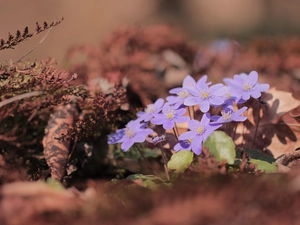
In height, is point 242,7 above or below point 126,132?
below

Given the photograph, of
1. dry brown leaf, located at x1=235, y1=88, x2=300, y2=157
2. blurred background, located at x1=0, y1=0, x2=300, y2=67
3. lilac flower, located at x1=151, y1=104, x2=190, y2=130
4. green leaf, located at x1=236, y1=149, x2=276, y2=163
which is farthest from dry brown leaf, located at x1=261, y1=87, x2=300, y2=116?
blurred background, located at x1=0, y1=0, x2=300, y2=67

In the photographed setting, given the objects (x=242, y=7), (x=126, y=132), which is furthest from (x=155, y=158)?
(x=242, y=7)

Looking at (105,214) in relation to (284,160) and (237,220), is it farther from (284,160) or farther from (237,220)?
(284,160)

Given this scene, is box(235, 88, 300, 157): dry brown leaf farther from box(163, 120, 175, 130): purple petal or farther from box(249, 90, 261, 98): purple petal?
box(163, 120, 175, 130): purple petal

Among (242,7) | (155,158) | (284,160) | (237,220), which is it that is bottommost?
(242,7)

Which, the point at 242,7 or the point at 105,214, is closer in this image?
the point at 105,214

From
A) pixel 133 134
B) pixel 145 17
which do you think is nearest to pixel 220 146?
pixel 133 134
